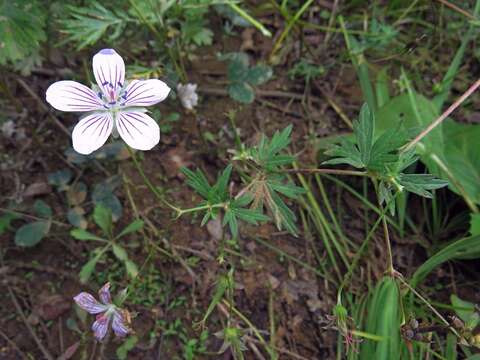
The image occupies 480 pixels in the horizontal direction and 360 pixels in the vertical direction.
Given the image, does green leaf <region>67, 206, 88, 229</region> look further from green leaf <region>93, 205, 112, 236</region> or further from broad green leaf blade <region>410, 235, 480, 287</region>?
broad green leaf blade <region>410, 235, 480, 287</region>

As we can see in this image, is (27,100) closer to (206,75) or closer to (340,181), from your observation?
(206,75)

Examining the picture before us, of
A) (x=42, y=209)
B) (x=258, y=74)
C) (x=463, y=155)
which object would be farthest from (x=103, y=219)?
(x=463, y=155)

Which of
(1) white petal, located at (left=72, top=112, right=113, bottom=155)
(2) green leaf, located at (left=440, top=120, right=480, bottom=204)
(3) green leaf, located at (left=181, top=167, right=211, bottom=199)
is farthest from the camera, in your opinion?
(2) green leaf, located at (left=440, top=120, right=480, bottom=204)

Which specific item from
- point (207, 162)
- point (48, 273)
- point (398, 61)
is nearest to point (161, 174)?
point (207, 162)

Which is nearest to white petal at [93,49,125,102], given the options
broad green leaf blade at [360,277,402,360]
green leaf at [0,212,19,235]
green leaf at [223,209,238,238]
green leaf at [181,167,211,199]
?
green leaf at [181,167,211,199]

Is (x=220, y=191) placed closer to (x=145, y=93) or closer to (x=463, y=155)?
(x=145, y=93)

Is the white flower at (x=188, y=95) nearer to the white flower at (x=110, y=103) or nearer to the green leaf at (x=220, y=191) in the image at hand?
the white flower at (x=110, y=103)
